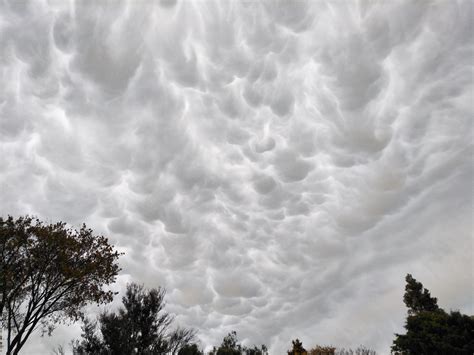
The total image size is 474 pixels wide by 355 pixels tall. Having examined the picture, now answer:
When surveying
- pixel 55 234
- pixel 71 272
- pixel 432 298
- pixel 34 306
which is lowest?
pixel 34 306

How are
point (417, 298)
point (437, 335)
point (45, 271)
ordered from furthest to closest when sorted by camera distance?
point (417, 298) → point (437, 335) → point (45, 271)

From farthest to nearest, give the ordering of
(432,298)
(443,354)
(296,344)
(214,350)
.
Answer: (214,350)
(432,298)
(296,344)
(443,354)

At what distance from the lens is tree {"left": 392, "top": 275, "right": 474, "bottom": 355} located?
144 feet

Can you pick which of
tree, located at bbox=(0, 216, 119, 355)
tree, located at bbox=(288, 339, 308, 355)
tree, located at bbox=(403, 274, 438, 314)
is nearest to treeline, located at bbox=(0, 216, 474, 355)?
tree, located at bbox=(0, 216, 119, 355)

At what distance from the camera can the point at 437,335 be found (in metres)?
45.7

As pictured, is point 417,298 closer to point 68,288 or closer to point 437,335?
point 437,335

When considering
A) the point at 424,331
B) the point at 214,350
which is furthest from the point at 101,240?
the point at 214,350

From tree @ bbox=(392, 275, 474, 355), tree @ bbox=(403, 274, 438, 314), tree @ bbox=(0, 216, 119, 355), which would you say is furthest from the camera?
tree @ bbox=(403, 274, 438, 314)

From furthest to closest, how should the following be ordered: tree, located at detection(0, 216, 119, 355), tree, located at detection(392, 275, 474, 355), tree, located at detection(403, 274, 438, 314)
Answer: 1. tree, located at detection(403, 274, 438, 314)
2. tree, located at detection(392, 275, 474, 355)
3. tree, located at detection(0, 216, 119, 355)

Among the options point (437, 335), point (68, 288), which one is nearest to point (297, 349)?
point (437, 335)

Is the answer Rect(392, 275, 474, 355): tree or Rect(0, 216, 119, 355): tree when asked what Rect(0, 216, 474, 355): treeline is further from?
Rect(392, 275, 474, 355): tree

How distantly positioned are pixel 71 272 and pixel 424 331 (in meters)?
50.8

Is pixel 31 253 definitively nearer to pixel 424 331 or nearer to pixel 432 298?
pixel 424 331

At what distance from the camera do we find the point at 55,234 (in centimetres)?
2181
